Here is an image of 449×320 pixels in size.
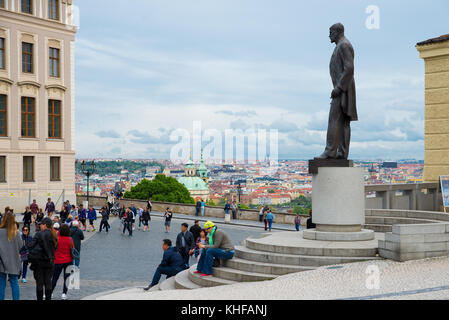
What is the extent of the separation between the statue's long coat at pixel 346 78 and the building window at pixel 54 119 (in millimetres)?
31798

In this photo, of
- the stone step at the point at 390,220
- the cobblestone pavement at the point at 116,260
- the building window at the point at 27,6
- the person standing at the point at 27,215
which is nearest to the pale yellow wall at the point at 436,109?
the stone step at the point at 390,220

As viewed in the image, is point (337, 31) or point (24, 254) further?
point (337, 31)

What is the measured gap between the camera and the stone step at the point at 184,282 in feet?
34.4

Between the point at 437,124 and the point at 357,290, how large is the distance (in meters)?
11.6

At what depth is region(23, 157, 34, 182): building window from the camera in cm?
3878

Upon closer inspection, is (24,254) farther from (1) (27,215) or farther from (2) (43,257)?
(1) (27,215)

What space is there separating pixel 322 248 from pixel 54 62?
112 feet

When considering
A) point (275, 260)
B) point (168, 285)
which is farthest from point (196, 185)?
point (275, 260)

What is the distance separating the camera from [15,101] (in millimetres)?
38156

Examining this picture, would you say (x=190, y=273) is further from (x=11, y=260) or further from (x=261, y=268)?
(x=11, y=260)

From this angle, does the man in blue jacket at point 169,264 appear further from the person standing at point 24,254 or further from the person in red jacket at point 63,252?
the person standing at point 24,254

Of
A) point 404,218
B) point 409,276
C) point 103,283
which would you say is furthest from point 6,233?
point 404,218

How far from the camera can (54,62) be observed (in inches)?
1586

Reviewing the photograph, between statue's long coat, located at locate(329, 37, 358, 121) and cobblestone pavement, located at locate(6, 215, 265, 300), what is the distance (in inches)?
253
